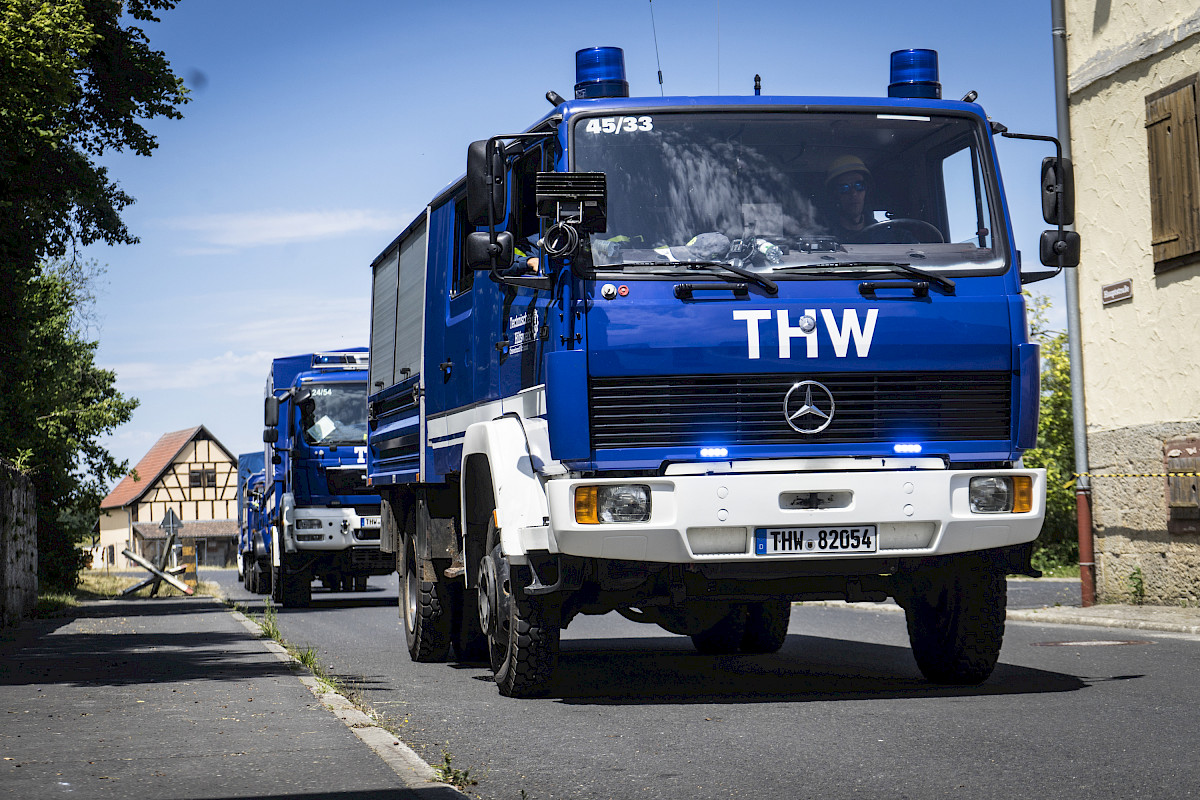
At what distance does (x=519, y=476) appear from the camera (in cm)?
887

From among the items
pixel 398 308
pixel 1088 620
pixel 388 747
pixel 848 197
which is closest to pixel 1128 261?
pixel 1088 620

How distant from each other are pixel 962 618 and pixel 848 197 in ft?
8.37

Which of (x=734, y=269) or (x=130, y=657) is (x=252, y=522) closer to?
(x=130, y=657)

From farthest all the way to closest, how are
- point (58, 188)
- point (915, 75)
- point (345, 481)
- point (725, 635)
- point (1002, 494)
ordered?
point (345, 481) < point (58, 188) < point (725, 635) < point (915, 75) < point (1002, 494)

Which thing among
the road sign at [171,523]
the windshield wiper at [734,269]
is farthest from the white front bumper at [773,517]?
the road sign at [171,523]

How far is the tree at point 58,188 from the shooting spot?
14711mm

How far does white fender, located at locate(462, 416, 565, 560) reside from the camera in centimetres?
868

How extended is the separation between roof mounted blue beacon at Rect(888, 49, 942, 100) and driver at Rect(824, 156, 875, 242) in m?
0.86

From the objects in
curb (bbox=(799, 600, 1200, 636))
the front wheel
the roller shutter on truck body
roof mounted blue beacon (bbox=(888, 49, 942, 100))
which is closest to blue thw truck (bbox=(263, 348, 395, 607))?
curb (bbox=(799, 600, 1200, 636))

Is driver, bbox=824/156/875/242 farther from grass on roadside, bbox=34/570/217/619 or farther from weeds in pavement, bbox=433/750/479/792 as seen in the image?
grass on roadside, bbox=34/570/217/619

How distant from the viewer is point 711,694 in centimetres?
980

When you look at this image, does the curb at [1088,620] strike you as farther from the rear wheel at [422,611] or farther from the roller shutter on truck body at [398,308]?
the roller shutter on truck body at [398,308]

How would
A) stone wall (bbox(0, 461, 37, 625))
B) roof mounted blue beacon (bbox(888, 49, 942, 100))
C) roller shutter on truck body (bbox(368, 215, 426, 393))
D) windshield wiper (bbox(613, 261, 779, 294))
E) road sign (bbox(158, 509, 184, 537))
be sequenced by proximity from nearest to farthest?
windshield wiper (bbox(613, 261, 779, 294)) < roof mounted blue beacon (bbox(888, 49, 942, 100)) < roller shutter on truck body (bbox(368, 215, 426, 393)) < stone wall (bbox(0, 461, 37, 625)) < road sign (bbox(158, 509, 184, 537))

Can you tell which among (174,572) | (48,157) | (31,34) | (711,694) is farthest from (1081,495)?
(174,572)
